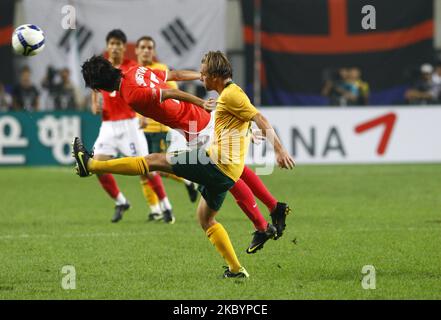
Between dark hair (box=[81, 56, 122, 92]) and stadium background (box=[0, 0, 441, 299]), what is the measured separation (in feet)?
6.05

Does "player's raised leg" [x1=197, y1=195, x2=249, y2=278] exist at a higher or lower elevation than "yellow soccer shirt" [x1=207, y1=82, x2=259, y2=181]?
lower

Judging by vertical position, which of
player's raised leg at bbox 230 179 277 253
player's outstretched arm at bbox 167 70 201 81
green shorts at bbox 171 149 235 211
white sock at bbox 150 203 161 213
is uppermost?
player's outstretched arm at bbox 167 70 201 81

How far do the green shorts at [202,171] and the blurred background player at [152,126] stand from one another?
15.5 feet

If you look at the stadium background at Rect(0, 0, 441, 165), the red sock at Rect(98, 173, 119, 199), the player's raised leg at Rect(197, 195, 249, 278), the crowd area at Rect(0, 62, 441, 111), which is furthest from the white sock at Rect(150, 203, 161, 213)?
the stadium background at Rect(0, 0, 441, 165)

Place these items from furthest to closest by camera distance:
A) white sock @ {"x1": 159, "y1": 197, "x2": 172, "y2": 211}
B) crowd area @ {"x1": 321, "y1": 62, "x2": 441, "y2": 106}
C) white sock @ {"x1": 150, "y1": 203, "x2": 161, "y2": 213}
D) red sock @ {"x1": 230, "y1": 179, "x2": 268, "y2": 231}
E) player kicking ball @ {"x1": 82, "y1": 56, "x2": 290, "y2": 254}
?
crowd area @ {"x1": 321, "y1": 62, "x2": 441, "y2": 106}, white sock @ {"x1": 150, "y1": 203, "x2": 161, "y2": 213}, white sock @ {"x1": 159, "y1": 197, "x2": 172, "y2": 211}, red sock @ {"x1": 230, "y1": 179, "x2": 268, "y2": 231}, player kicking ball @ {"x1": 82, "y1": 56, "x2": 290, "y2": 254}

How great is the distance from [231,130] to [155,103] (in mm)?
1696

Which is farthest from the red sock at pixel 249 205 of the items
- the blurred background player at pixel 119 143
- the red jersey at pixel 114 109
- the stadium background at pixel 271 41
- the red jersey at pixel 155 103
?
the stadium background at pixel 271 41

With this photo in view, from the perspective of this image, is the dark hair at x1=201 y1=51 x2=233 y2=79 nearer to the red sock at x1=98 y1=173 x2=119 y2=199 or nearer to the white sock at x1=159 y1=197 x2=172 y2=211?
the white sock at x1=159 y1=197 x2=172 y2=211

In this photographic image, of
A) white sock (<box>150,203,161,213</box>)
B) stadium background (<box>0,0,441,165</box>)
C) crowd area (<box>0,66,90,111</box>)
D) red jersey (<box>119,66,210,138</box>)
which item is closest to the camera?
red jersey (<box>119,66,210,138</box>)

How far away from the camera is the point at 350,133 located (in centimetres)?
2256

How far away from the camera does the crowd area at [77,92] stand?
951 inches

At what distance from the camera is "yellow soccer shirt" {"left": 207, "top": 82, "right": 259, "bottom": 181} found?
28.6 feet

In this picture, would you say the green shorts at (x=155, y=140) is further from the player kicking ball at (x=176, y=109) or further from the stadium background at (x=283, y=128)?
the player kicking ball at (x=176, y=109)
